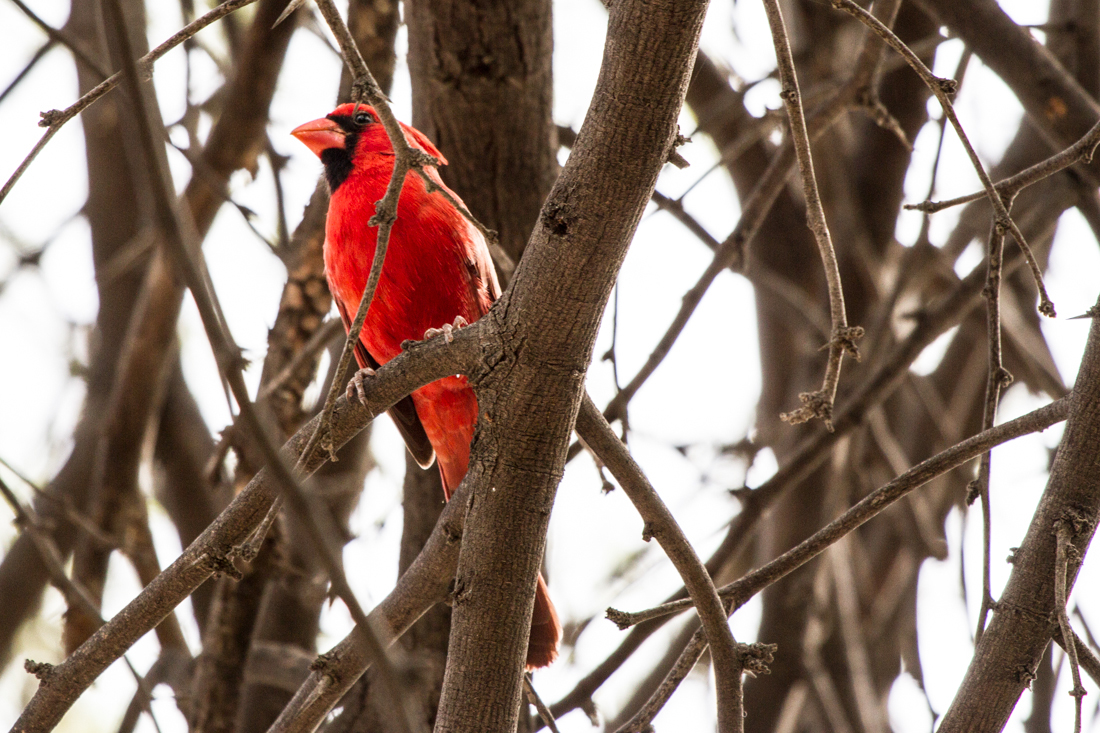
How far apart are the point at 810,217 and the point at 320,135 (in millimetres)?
2387

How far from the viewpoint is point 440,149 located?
3.68 m

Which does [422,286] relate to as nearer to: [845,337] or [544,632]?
[544,632]

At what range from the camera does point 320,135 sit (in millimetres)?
4121

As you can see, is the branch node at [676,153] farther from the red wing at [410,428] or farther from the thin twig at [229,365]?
the red wing at [410,428]

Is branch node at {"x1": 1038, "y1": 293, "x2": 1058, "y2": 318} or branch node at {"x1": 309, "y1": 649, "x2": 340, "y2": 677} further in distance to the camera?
branch node at {"x1": 309, "y1": 649, "x2": 340, "y2": 677}

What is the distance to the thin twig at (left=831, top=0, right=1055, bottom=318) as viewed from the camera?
6.53ft

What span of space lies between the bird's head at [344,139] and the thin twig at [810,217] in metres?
2.02

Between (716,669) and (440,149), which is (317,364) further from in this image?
(716,669)

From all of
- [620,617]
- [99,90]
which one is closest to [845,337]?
[620,617]

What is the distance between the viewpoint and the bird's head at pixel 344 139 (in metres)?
3.95

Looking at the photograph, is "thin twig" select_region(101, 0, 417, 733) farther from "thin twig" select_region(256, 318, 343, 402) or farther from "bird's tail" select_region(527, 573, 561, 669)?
"thin twig" select_region(256, 318, 343, 402)

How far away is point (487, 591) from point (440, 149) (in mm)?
1999

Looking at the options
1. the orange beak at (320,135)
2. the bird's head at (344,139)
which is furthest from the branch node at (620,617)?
the orange beak at (320,135)

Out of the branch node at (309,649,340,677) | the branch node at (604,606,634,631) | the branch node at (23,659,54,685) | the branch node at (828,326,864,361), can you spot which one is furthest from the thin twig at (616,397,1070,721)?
the branch node at (23,659,54,685)
